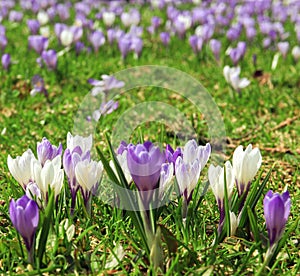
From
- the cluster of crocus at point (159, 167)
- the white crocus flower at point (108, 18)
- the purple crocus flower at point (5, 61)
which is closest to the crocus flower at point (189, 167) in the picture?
the cluster of crocus at point (159, 167)

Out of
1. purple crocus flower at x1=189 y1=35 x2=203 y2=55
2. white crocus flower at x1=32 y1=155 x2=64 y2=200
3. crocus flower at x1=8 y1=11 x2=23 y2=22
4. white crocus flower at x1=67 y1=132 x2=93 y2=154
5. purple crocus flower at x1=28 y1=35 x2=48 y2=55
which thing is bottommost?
white crocus flower at x1=32 y1=155 x2=64 y2=200

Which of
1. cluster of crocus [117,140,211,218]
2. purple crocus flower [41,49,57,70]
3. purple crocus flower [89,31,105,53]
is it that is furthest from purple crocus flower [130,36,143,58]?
cluster of crocus [117,140,211,218]

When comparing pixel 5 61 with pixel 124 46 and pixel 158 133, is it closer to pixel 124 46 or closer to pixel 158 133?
pixel 124 46

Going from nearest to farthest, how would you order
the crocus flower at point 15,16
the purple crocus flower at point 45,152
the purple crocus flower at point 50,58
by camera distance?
1. the purple crocus flower at point 45,152
2. the purple crocus flower at point 50,58
3. the crocus flower at point 15,16

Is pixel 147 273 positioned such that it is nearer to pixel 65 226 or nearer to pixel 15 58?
pixel 65 226

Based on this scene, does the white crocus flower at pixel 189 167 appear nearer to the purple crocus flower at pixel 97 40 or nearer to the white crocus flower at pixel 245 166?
the white crocus flower at pixel 245 166

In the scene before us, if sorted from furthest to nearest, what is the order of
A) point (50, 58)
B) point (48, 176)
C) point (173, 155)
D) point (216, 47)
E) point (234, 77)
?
point (216, 47)
point (50, 58)
point (234, 77)
point (173, 155)
point (48, 176)

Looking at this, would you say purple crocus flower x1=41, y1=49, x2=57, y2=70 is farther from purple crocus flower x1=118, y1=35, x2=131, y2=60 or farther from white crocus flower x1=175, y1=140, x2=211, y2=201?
white crocus flower x1=175, y1=140, x2=211, y2=201

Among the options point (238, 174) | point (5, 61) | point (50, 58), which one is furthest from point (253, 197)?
point (5, 61)
